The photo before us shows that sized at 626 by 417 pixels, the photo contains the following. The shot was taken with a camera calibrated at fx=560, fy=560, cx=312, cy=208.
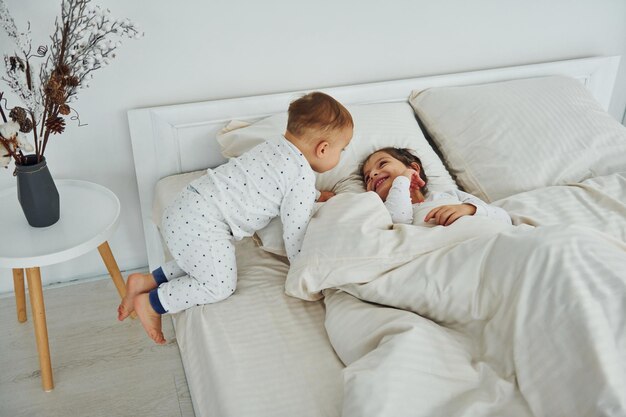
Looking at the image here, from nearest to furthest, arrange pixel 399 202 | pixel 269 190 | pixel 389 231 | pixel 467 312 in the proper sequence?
pixel 467 312
pixel 389 231
pixel 269 190
pixel 399 202

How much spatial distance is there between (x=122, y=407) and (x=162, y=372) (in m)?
0.16

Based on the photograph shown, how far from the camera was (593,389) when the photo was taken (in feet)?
2.94

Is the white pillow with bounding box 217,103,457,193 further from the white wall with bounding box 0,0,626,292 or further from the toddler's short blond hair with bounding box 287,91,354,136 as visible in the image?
the toddler's short blond hair with bounding box 287,91,354,136

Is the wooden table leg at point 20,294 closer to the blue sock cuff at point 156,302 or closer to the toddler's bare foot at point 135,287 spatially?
the toddler's bare foot at point 135,287

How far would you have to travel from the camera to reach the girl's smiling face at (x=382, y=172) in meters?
1.60

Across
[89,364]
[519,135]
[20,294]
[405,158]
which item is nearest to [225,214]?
[405,158]

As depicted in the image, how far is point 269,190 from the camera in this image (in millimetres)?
1384

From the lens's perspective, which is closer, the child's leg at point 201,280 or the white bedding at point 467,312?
the white bedding at point 467,312

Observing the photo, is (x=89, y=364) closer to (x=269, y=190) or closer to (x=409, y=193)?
(x=269, y=190)

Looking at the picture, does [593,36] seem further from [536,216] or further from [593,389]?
[593,389]

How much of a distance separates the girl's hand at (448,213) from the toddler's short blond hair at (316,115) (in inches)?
12.4

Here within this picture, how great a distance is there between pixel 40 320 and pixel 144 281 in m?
0.33

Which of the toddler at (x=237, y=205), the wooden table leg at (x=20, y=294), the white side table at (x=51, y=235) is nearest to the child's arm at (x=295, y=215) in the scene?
the toddler at (x=237, y=205)

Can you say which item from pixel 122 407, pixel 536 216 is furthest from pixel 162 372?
pixel 536 216
